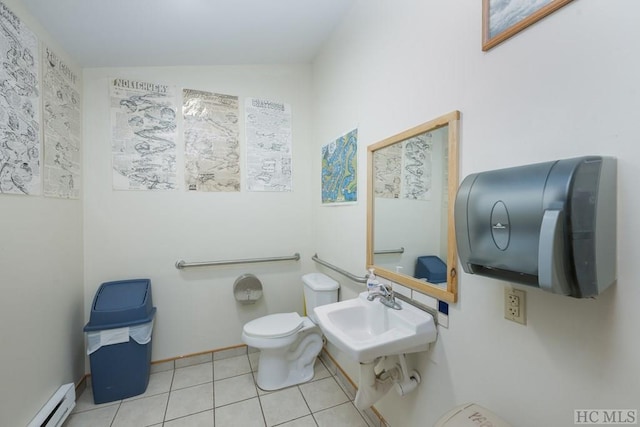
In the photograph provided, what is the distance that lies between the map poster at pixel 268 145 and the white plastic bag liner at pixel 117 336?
52.6 inches

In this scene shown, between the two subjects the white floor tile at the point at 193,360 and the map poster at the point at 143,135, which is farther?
the white floor tile at the point at 193,360

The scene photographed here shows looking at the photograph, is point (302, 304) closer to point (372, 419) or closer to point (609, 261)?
point (372, 419)

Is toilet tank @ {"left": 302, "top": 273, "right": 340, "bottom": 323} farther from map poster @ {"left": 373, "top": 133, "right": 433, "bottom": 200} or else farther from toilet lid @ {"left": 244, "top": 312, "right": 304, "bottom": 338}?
map poster @ {"left": 373, "top": 133, "right": 433, "bottom": 200}

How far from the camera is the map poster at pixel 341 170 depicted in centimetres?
187

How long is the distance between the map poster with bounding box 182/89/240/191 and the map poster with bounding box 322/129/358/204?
797 mm

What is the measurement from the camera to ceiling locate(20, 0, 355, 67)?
1.55 meters

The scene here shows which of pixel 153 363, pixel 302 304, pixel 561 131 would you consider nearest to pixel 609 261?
pixel 561 131

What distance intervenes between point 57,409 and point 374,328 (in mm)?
1897

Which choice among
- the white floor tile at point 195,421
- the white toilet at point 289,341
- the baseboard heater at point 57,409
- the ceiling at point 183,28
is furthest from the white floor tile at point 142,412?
the ceiling at point 183,28

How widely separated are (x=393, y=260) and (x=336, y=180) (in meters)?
0.84

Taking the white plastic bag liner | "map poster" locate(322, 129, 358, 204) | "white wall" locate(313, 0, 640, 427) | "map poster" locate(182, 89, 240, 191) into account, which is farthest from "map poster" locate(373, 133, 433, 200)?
the white plastic bag liner

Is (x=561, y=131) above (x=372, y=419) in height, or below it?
above

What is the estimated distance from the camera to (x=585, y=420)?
2.37 feet

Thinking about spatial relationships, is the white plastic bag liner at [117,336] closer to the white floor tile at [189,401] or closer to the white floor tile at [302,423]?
the white floor tile at [189,401]
